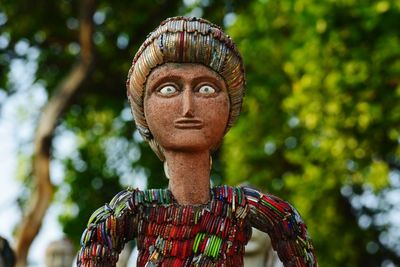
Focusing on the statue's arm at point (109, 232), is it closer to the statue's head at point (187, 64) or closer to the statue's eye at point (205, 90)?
the statue's head at point (187, 64)

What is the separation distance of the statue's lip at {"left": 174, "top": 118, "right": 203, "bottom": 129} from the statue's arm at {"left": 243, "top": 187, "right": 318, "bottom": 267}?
19.2 inches

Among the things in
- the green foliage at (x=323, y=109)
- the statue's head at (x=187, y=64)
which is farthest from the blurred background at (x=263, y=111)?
the statue's head at (x=187, y=64)

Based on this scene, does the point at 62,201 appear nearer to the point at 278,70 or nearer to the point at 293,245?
the point at 278,70

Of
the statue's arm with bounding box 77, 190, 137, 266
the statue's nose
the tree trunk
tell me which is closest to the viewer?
the statue's arm with bounding box 77, 190, 137, 266

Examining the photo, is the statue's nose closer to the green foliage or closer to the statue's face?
the statue's face

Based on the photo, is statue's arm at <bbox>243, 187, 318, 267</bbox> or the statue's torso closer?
the statue's torso

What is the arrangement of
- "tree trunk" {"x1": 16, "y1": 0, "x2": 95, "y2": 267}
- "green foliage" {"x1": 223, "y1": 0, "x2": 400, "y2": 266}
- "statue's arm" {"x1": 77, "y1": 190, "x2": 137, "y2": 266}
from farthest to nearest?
"tree trunk" {"x1": 16, "y1": 0, "x2": 95, "y2": 267} → "green foliage" {"x1": 223, "y1": 0, "x2": 400, "y2": 266} → "statue's arm" {"x1": 77, "y1": 190, "x2": 137, "y2": 266}

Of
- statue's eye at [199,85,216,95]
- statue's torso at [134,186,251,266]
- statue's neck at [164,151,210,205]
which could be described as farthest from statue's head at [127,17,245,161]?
statue's torso at [134,186,251,266]

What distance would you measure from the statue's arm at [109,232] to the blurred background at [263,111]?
28.4 ft

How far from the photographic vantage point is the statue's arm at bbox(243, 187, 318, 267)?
468 cm

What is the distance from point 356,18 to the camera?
13430 millimetres

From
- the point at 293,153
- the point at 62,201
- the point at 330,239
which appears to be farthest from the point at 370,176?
the point at 62,201

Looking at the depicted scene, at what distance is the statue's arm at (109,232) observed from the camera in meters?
4.53

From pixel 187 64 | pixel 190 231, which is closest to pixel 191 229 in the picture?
pixel 190 231
